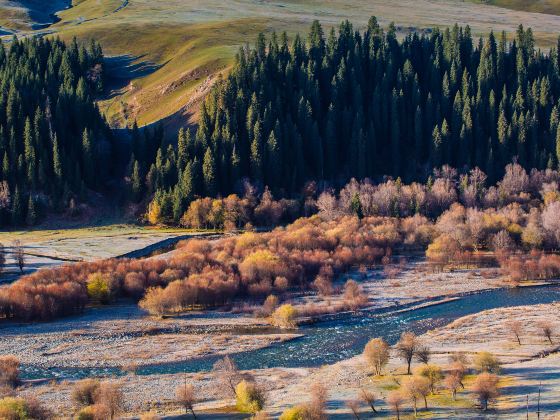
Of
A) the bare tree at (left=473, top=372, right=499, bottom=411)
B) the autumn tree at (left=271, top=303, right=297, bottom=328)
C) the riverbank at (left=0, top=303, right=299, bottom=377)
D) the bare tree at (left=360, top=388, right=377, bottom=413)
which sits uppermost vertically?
the bare tree at (left=473, top=372, right=499, bottom=411)

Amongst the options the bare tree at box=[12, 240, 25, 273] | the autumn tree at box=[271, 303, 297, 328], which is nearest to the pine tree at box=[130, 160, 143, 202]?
the bare tree at box=[12, 240, 25, 273]

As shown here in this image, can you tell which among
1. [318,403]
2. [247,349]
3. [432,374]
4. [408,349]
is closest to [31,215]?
[247,349]

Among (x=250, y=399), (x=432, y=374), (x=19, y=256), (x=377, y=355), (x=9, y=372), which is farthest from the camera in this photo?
(x=19, y=256)

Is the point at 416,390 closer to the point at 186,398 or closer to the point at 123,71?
the point at 186,398

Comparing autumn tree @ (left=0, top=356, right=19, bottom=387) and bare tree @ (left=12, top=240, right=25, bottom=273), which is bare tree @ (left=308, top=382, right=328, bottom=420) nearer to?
autumn tree @ (left=0, top=356, right=19, bottom=387)

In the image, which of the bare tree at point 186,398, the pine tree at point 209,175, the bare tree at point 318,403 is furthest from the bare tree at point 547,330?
the pine tree at point 209,175

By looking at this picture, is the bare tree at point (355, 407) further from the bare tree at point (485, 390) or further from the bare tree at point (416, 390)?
the bare tree at point (485, 390)

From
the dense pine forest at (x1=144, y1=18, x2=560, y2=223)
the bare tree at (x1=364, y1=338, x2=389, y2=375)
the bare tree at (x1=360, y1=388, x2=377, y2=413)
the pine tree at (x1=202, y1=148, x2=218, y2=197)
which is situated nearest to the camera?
→ the bare tree at (x1=360, y1=388, x2=377, y2=413)
